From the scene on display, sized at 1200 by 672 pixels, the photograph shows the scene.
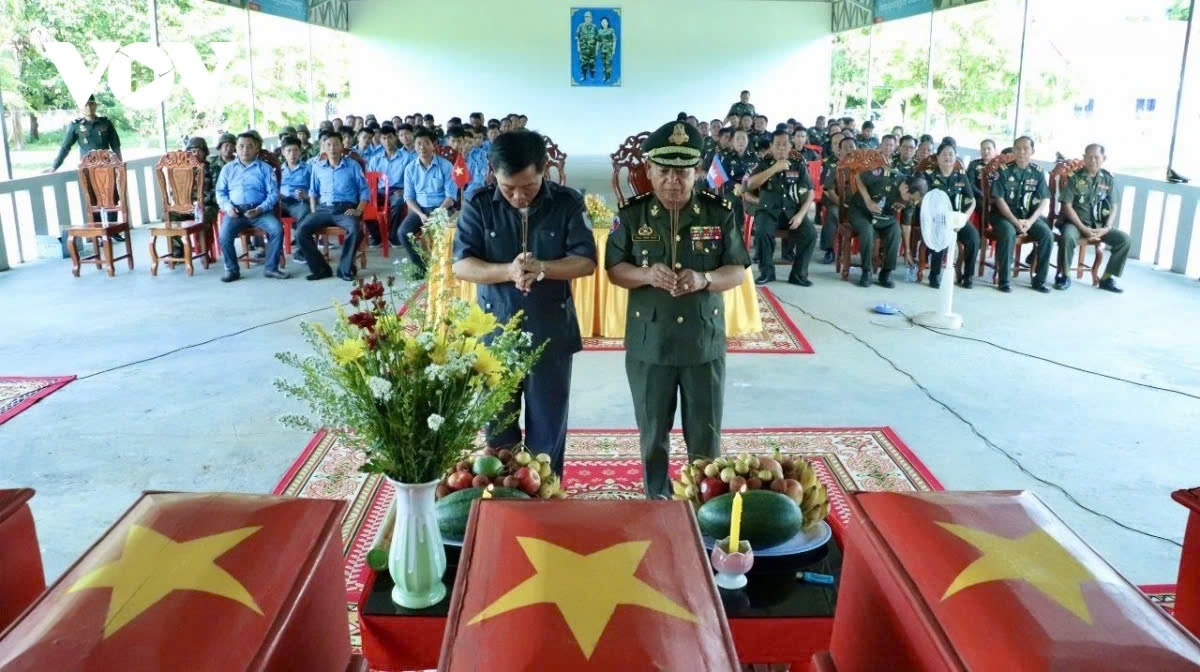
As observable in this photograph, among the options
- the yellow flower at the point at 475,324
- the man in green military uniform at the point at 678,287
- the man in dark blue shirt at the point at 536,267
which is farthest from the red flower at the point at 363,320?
the man in green military uniform at the point at 678,287

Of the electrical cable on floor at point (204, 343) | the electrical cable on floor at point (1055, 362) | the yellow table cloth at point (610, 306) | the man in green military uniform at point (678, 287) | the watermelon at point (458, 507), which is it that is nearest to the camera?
the watermelon at point (458, 507)

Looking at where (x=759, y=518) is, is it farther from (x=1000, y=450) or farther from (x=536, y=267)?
(x=1000, y=450)

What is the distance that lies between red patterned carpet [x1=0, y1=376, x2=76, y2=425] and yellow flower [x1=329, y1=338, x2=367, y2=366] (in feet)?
11.7

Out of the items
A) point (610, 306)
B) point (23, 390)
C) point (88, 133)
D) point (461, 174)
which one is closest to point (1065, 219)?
point (610, 306)

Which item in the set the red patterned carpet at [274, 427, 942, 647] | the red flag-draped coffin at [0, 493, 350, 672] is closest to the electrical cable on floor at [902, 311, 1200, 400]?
the red patterned carpet at [274, 427, 942, 647]

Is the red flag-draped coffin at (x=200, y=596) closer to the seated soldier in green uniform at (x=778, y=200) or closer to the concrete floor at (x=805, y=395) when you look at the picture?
the concrete floor at (x=805, y=395)

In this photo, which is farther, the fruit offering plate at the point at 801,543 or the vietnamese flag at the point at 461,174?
the vietnamese flag at the point at 461,174

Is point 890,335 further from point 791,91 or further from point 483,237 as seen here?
point 791,91

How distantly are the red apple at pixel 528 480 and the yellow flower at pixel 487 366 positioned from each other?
0.44 metres

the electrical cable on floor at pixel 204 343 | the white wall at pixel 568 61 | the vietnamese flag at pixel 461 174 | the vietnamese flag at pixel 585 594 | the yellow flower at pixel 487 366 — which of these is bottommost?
the electrical cable on floor at pixel 204 343

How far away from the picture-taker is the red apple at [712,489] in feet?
5.97

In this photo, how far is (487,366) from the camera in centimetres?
142

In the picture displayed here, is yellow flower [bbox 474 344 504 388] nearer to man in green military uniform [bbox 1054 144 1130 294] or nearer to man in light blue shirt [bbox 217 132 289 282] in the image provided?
man in light blue shirt [bbox 217 132 289 282]

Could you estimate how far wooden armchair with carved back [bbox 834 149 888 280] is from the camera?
7.34 meters
